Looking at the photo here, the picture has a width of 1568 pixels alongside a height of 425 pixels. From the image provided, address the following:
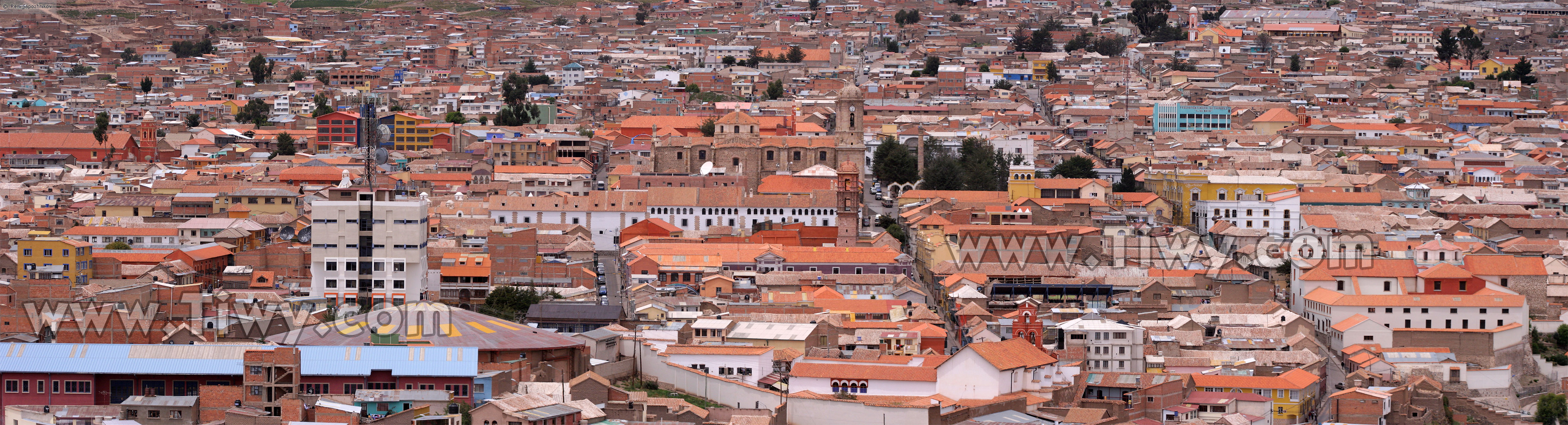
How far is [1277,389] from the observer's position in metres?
27.5

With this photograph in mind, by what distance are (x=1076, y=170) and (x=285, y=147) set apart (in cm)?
2045

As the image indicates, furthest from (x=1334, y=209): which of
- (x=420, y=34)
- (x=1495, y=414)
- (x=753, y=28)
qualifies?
(x=420, y=34)

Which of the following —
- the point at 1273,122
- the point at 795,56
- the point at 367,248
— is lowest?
the point at 367,248

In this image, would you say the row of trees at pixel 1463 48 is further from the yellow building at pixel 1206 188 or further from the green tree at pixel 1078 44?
the yellow building at pixel 1206 188

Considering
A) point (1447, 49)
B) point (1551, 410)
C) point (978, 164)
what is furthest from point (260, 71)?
point (1551, 410)

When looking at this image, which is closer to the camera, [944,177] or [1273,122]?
[944,177]

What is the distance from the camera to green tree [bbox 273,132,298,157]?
55263 mm

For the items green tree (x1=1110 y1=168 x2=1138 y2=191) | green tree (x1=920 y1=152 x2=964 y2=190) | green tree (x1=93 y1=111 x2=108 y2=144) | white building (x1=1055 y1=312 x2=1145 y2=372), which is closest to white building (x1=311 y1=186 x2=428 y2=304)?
white building (x1=1055 y1=312 x2=1145 y2=372)

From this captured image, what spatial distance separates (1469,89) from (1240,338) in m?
41.6

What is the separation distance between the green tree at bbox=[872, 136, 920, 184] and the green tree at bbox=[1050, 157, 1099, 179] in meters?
3.18

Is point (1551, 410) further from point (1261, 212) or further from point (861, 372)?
point (1261, 212)

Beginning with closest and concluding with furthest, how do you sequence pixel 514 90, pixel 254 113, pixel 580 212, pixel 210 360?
pixel 210 360 → pixel 580 212 → pixel 254 113 → pixel 514 90

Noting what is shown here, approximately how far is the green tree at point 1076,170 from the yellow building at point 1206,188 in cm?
267

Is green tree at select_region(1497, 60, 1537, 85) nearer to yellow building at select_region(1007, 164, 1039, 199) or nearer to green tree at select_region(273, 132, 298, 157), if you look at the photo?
yellow building at select_region(1007, 164, 1039, 199)
